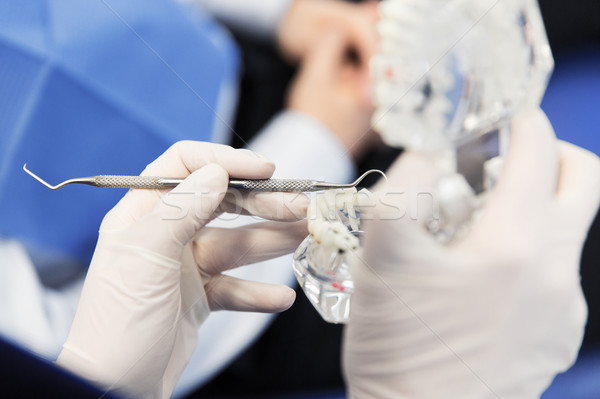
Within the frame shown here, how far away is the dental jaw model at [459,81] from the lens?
2.35 ft

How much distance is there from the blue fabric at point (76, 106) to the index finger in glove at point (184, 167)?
7cm

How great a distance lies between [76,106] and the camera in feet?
2.70

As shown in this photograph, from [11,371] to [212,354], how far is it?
543 millimetres

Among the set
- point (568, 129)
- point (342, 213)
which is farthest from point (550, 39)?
point (342, 213)

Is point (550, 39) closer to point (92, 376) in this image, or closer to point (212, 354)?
point (212, 354)

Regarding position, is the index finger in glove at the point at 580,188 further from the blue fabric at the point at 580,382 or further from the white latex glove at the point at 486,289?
the blue fabric at the point at 580,382

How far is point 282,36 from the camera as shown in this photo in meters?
1.30

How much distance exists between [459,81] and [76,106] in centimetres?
59

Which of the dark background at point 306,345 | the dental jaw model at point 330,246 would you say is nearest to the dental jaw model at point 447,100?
the dental jaw model at point 330,246

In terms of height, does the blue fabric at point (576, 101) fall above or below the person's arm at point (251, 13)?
above

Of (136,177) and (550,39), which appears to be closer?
(136,177)

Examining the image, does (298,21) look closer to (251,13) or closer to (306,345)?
(251,13)

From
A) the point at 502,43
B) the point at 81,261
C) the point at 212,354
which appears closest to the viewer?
the point at 502,43

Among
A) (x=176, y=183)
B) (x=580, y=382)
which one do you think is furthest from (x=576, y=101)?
Answer: (x=176, y=183)
